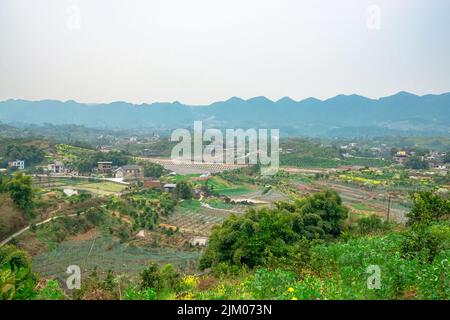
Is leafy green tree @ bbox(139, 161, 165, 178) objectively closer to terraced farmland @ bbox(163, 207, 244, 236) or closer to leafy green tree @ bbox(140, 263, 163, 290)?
terraced farmland @ bbox(163, 207, 244, 236)

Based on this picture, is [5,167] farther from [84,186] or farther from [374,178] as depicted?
[374,178]

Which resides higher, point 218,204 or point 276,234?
point 276,234

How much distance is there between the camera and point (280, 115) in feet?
449

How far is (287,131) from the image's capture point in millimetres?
95625

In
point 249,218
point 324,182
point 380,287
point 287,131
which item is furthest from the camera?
point 287,131

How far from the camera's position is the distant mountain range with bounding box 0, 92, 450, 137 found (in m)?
96.2

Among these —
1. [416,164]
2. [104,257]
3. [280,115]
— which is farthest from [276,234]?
[280,115]

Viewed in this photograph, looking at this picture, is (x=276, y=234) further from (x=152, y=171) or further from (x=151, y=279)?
(x=152, y=171)

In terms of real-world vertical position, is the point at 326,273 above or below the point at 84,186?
above

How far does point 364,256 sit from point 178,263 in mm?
6686

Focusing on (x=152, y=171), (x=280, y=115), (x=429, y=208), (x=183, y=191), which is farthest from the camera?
(x=280, y=115)

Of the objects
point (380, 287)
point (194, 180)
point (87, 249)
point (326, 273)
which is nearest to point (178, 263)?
point (87, 249)

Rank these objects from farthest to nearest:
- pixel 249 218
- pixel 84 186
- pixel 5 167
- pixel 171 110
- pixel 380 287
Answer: pixel 171 110
pixel 5 167
pixel 84 186
pixel 249 218
pixel 380 287

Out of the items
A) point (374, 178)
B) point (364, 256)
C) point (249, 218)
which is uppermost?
point (364, 256)
